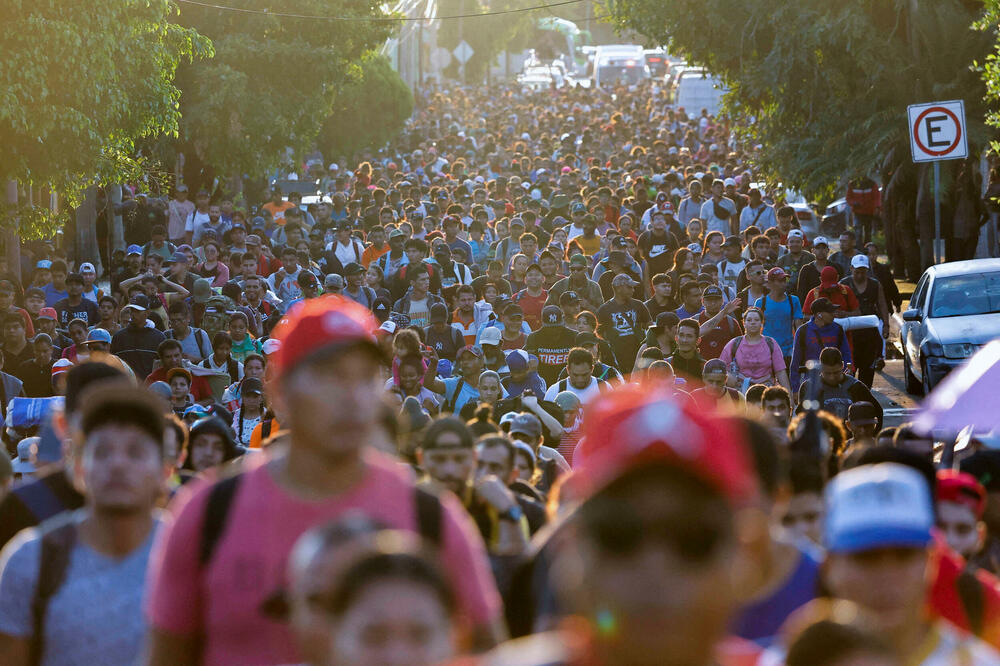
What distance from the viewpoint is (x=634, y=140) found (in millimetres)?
47875

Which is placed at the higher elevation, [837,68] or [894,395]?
[837,68]

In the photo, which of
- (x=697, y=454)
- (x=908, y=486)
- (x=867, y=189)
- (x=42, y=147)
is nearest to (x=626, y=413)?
(x=697, y=454)

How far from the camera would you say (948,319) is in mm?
17281

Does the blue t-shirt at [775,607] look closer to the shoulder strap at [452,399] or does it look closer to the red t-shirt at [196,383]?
the shoulder strap at [452,399]

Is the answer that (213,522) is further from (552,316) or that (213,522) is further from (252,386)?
(552,316)

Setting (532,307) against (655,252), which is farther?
(655,252)

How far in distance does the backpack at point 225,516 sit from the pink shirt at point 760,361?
9814mm

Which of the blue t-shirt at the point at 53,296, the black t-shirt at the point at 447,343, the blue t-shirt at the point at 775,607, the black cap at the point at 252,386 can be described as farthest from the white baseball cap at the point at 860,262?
the blue t-shirt at the point at 775,607

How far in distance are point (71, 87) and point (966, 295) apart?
9.33 m

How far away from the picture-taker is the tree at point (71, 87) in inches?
638

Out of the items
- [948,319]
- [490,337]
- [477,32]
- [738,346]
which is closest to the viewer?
[490,337]

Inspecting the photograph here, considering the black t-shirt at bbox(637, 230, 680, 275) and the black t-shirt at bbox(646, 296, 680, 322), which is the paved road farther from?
the black t-shirt at bbox(637, 230, 680, 275)

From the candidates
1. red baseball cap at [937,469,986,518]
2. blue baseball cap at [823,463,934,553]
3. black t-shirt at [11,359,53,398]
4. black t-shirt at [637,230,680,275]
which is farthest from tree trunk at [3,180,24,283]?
blue baseball cap at [823,463,934,553]

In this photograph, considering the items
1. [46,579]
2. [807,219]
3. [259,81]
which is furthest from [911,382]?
[807,219]
